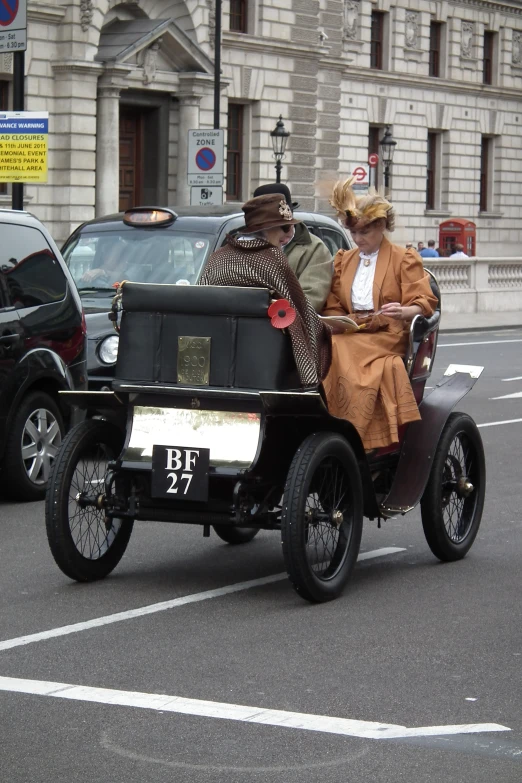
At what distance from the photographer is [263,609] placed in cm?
672

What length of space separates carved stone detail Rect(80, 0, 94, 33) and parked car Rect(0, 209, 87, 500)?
2777 centimetres

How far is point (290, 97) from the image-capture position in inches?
1797

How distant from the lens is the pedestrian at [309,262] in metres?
7.56

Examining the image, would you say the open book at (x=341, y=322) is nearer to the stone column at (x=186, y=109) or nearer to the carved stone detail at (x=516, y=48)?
the stone column at (x=186, y=109)

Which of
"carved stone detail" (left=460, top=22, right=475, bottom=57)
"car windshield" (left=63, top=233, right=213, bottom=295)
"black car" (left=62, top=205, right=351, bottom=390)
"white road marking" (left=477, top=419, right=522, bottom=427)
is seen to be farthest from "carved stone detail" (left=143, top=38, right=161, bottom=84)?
"car windshield" (left=63, top=233, right=213, bottom=295)

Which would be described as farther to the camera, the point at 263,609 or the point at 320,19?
the point at 320,19

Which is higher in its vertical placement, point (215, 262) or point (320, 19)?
point (320, 19)

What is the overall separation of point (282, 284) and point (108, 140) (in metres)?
32.2

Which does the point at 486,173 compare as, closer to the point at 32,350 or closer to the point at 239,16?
the point at 239,16

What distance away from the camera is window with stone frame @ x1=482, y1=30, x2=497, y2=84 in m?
60.5

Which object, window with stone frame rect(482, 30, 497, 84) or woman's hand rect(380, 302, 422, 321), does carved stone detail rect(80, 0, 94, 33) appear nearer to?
window with stone frame rect(482, 30, 497, 84)

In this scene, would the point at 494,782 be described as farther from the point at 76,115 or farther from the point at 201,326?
the point at 76,115

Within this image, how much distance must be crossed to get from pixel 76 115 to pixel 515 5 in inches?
1145

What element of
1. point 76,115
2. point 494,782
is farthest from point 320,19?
point 494,782
